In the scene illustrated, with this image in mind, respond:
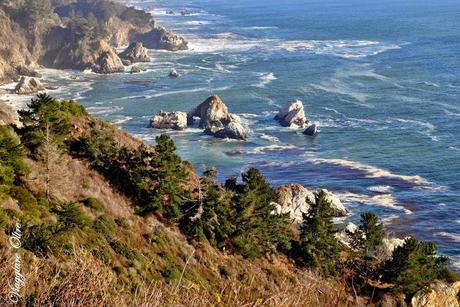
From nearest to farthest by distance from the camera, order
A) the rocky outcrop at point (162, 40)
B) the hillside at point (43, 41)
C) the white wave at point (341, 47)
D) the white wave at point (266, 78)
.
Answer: the white wave at point (266, 78)
the hillside at point (43, 41)
the white wave at point (341, 47)
the rocky outcrop at point (162, 40)

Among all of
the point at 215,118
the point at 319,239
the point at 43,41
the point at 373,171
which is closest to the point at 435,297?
the point at 319,239

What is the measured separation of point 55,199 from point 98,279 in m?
26.2

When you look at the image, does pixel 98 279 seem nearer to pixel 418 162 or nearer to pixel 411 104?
pixel 418 162

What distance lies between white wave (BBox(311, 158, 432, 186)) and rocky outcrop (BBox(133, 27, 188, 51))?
10740 centimetres

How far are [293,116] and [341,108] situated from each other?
1248cm

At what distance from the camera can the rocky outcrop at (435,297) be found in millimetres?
43094

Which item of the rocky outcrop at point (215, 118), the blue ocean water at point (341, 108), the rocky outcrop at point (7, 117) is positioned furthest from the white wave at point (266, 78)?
the rocky outcrop at point (7, 117)

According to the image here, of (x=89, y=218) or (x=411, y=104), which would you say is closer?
(x=89, y=218)

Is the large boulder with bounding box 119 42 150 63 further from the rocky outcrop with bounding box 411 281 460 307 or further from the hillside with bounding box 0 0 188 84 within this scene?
the rocky outcrop with bounding box 411 281 460 307

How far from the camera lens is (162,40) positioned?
186 metres

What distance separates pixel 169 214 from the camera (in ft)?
142

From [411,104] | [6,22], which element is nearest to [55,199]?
[411,104]

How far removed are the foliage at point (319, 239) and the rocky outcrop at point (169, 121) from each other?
58.7 meters

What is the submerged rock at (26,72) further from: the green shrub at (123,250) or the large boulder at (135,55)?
the green shrub at (123,250)
